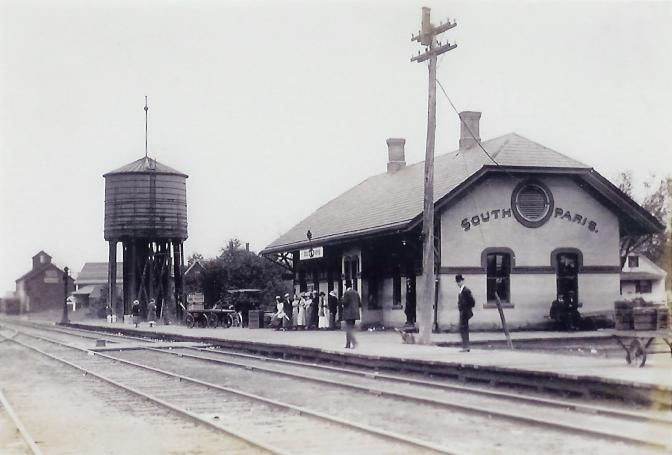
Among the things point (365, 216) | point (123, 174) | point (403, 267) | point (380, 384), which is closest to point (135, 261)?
point (123, 174)

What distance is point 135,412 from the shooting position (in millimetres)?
10945

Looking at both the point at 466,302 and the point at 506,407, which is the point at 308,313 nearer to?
the point at 466,302

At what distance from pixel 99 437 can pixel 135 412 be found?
186 centimetres

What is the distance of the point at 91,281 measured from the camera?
96.6m

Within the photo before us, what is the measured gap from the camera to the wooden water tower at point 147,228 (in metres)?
43.1

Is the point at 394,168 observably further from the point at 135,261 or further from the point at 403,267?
the point at 135,261

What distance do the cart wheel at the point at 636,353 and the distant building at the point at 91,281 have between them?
77394mm

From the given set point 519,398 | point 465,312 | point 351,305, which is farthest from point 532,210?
point 519,398

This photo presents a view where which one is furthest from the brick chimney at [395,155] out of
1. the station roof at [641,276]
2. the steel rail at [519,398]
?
the station roof at [641,276]

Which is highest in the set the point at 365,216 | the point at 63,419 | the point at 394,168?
the point at 394,168

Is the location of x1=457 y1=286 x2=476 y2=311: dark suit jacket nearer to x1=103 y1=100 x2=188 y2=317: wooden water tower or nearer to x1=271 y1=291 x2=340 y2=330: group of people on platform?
x1=271 y1=291 x2=340 y2=330: group of people on platform

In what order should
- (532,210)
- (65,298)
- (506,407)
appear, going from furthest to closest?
(65,298)
(532,210)
(506,407)

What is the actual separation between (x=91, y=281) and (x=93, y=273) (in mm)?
2591

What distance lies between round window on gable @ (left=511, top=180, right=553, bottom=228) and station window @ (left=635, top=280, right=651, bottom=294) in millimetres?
37250
